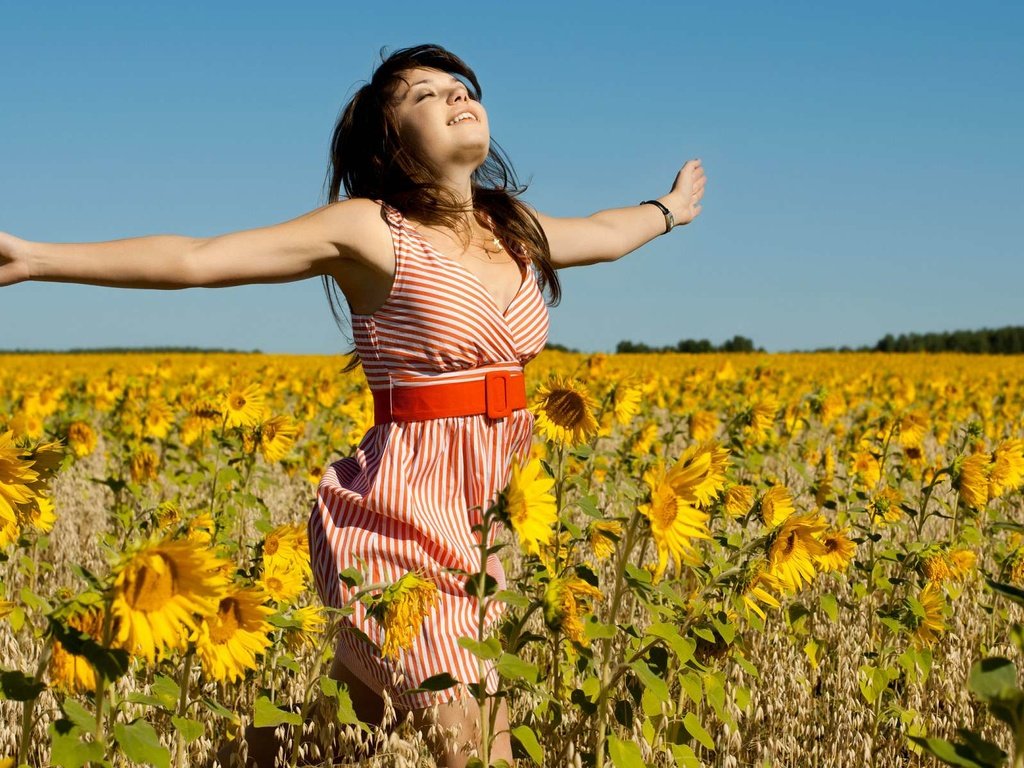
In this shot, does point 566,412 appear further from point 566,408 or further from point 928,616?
point 928,616

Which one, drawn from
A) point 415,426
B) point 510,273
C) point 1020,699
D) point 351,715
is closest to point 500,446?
point 415,426

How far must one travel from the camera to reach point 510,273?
2967 mm

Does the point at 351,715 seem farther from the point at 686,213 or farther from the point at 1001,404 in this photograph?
the point at 1001,404

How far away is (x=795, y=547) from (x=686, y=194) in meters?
1.92

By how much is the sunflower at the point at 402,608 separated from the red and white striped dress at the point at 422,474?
0.27 meters

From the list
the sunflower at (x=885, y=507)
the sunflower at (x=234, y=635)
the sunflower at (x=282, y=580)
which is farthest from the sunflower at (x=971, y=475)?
the sunflower at (x=234, y=635)

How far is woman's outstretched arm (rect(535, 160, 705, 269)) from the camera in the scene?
3346 mm

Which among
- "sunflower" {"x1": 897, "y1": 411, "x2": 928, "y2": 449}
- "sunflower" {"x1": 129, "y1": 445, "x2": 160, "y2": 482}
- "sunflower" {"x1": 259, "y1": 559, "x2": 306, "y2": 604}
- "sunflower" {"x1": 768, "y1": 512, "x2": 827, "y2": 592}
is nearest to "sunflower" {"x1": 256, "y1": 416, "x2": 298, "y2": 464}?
"sunflower" {"x1": 259, "y1": 559, "x2": 306, "y2": 604}

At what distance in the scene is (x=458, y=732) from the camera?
2443 mm

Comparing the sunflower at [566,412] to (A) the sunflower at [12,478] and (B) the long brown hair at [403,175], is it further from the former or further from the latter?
(A) the sunflower at [12,478]

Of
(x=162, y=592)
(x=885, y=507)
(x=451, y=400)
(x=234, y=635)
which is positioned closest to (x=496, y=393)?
(x=451, y=400)

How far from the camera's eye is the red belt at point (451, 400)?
2.72 meters

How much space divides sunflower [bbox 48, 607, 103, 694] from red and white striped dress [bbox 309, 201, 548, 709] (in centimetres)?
78

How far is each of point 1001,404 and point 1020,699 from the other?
931 cm
